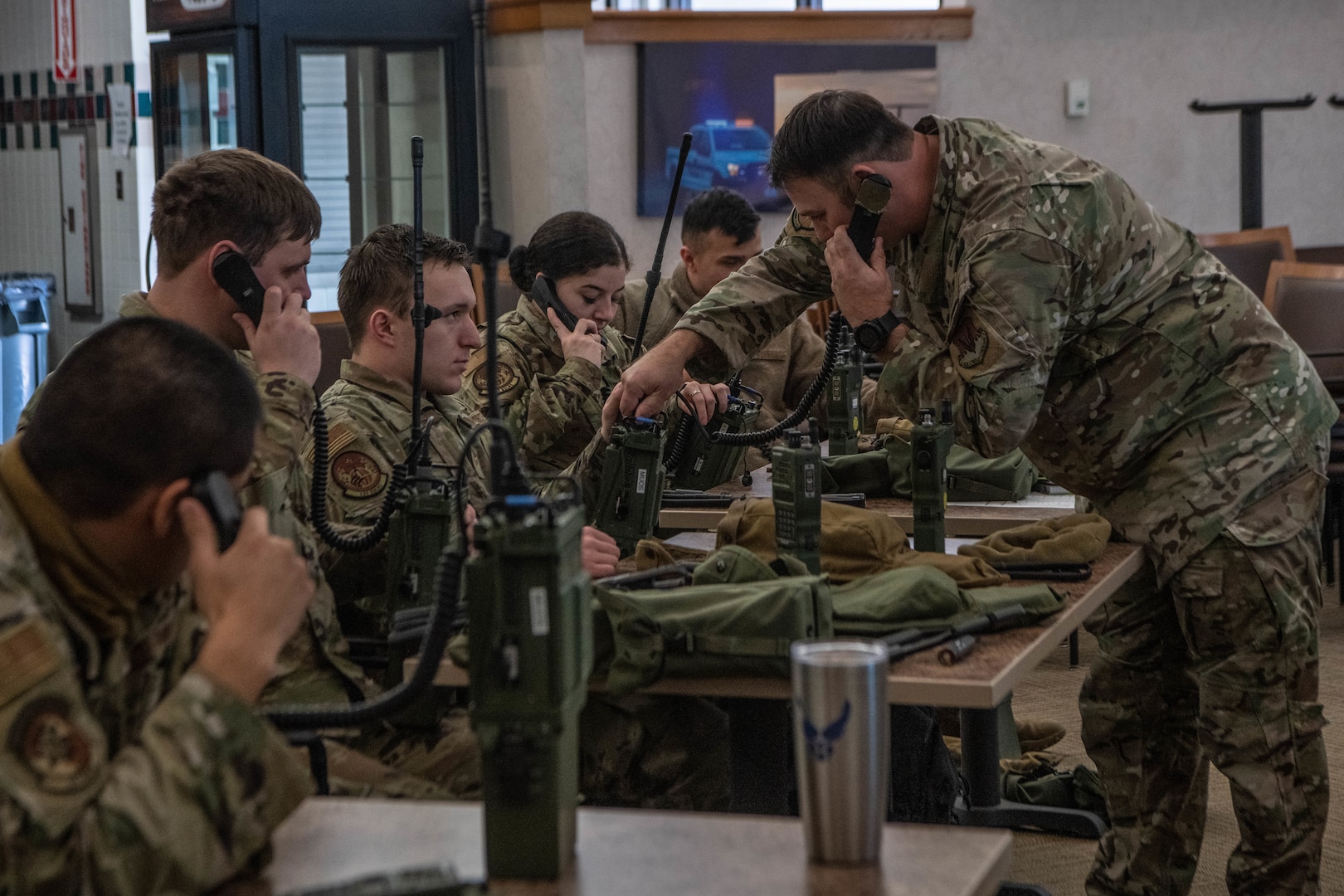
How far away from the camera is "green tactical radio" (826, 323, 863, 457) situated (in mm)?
3428

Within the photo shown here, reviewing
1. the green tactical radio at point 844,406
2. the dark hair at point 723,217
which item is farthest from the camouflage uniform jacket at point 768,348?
the green tactical radio at point 844,406

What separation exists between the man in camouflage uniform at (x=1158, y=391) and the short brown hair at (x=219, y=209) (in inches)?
31.7

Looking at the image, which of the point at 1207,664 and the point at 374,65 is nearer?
the point at 1207,664

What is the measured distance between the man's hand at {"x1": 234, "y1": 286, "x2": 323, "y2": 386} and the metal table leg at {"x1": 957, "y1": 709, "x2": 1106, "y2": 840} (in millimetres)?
1461

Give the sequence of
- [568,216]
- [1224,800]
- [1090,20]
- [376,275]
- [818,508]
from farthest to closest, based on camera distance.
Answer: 1. [1090,20]
2. [568,216]
3. [1224,800]
4. [376,275]
5. [818,508]

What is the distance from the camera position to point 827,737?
47.7 inches

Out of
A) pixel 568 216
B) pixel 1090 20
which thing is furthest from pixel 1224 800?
pixel 1090 20

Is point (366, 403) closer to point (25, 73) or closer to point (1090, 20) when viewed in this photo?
point (1090, 20)

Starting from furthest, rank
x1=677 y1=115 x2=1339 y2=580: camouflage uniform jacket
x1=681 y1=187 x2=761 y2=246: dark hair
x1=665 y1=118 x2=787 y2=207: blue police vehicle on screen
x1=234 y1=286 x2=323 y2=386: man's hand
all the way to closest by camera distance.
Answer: x1=665 y1=118 x2=787 y2=207: blue police vehicle on screen → x1=681 y1=187 x2=761 y2=246: dark hair → x1=677 y1=115 x2=1339 y2=580: camouflage uniform jacket → x1=234 y1=286 x2=323 y2=386: man's hand

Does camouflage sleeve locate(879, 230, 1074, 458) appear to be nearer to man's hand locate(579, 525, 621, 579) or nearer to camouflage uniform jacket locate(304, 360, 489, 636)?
man's hand locate(579, 525, 621, 579)

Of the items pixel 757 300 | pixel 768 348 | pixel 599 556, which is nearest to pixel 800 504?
pixel 599 556

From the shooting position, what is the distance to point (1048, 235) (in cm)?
230

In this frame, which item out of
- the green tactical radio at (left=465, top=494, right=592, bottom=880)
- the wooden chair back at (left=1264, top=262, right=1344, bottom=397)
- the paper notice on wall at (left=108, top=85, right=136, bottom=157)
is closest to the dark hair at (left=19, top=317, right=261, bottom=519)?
the green tactical radio at (left=465, top=494, right=592, bottom=880)

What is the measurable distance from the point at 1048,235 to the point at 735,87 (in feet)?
16.1
